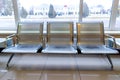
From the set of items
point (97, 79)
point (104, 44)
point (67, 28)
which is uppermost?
point (67, 28)

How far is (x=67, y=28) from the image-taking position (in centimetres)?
452

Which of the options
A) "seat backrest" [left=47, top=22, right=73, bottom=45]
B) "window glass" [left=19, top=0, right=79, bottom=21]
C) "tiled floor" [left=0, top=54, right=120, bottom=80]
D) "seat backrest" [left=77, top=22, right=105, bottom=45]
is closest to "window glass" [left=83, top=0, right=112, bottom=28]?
"window glass" [left=19, top=0, right=79, bottom=21]

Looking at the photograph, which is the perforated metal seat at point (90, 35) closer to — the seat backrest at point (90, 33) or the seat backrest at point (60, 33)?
the seat backrest at point (90, 33)

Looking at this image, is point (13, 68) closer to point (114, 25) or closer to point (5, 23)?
point (5, 23)

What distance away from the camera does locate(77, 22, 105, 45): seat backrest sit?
4.41 m

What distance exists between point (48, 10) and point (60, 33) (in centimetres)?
94

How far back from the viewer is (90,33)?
446 centimetres

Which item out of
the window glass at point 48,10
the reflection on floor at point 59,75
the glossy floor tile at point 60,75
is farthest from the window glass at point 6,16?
the glossy floor tile at point 60,75

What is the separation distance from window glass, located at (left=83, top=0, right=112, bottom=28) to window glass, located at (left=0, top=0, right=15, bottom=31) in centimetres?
202

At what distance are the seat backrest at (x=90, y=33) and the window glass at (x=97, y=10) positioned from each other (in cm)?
62

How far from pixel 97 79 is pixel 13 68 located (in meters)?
1.78

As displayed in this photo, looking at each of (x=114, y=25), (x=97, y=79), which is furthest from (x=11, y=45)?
(x=114, y=25)

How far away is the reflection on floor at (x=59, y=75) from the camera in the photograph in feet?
11.3

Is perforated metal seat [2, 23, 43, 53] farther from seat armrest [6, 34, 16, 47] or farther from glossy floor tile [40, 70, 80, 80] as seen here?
glossy floor tile [40, 70, 80, 80]
